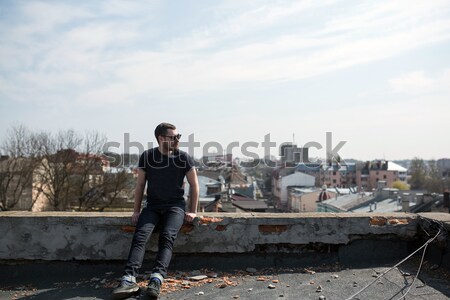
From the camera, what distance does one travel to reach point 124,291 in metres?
3.11

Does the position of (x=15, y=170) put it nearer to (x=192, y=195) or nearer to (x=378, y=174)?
(x=192, y=195)

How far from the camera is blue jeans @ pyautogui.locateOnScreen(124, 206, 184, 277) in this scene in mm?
3342

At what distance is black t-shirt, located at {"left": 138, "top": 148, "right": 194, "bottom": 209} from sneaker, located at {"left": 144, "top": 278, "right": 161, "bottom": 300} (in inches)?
35.2

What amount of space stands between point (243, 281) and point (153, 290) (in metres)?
1.02

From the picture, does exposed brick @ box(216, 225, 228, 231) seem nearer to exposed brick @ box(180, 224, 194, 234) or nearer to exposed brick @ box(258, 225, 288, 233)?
exposed brick @ box(180, 224, 194, 234)

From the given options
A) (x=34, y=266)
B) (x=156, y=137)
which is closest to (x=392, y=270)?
(x=156, y=137)

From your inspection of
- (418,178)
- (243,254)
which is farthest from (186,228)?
(418,178)

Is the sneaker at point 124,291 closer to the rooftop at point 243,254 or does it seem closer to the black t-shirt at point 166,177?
the rooftop at point 243,254

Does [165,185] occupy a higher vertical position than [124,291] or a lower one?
higher

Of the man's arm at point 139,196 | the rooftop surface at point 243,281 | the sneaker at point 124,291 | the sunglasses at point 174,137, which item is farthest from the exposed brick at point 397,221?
the sneaker at point 124,291

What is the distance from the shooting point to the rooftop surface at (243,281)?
11.2 feet

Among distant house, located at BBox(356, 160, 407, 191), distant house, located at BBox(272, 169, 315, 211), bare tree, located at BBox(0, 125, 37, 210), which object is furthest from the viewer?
distant house, located at BBox(356, 160, 407, 191)

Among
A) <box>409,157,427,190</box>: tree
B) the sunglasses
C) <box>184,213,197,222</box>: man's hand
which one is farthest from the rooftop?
<box>409,157,427,190</box>: tree

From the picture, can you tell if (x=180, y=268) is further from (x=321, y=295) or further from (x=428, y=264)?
(x=428, y=264)
